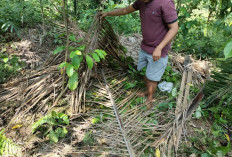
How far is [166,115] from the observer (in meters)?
2.20

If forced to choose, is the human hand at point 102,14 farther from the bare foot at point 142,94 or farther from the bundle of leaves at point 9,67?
the bundle of leaves at point 9,67

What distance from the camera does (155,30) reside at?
1985mm

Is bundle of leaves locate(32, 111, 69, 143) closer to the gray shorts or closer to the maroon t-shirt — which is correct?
the gray shorts

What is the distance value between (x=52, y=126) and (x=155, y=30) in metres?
1.55

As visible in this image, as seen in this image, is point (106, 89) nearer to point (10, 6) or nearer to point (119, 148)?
point (119, 148)

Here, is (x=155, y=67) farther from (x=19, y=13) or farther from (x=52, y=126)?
(x=19, y=13)

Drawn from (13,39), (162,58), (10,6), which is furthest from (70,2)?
(162,58)

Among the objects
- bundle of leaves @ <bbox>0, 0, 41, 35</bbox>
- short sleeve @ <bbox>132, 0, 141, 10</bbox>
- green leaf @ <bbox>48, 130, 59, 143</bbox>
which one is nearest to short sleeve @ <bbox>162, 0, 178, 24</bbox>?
short sleeve @ <bbox>132, 0, 141, 10</bbox>

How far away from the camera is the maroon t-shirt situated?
1.80 meters

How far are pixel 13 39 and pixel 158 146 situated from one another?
300 cm

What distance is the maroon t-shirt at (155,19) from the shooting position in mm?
1800

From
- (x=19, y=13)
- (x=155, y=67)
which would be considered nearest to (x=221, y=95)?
(x=155, y=67)

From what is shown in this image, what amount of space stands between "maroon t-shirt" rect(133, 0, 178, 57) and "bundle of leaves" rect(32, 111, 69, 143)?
51.1 inches

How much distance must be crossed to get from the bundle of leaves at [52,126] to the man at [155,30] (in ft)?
3.56
